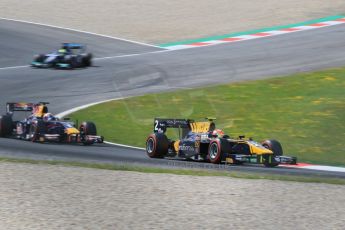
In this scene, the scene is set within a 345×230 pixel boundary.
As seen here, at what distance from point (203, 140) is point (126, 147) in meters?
2.91

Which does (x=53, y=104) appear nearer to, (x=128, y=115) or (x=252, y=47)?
(x=128, y=115)

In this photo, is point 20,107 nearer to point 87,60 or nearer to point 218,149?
point 218,149

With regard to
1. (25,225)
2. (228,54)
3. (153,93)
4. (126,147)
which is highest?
(228,54)

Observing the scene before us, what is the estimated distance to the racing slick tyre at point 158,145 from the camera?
15102mm

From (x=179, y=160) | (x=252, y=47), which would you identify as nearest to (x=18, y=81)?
(x=252, y=47)

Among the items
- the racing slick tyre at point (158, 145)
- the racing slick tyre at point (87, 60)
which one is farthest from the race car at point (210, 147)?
the racing slick tyre at point (87, 60)

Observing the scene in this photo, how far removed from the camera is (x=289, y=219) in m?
8.80

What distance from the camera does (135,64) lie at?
2781 centimetres

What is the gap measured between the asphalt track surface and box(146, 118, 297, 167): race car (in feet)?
6.12

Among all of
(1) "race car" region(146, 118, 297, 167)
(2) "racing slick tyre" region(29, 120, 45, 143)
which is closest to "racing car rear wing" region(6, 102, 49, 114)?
(2) "racing slick tyre" region(29, 120, 45, 143)

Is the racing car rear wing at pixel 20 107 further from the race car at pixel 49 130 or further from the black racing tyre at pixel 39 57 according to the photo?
the black racing tyre at pixel 39 57

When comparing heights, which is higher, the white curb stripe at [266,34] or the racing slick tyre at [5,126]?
the white curb stripe at [266,34]

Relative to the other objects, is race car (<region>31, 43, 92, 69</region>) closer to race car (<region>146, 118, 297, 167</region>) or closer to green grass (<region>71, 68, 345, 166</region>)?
green grass (<region>71, 68, 345, 166</region>)

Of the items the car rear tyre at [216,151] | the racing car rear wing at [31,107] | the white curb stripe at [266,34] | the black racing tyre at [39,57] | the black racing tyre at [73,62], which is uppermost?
the white curb stripe at [266,34]
